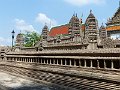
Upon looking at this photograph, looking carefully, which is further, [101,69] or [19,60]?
[19,60]

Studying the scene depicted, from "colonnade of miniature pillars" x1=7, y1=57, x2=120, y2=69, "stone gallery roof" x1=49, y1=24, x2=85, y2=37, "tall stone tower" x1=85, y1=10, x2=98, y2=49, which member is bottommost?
"colonnade of miniature pillars" x1=7, y1=57, x2=120, y2=69

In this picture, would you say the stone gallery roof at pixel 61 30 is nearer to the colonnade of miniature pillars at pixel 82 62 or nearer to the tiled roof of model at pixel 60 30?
the tiled roof of model at pixel 60 30

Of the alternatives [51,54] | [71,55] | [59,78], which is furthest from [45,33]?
[59,78]

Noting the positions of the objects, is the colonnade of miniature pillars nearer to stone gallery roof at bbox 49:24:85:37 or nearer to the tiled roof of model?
stone gallery roof at bbox 49:24:85:37

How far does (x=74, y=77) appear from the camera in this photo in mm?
16188

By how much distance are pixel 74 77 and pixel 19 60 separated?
17.8 meters

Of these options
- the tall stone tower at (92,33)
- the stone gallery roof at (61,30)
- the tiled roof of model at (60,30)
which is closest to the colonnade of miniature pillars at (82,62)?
the tall stone tower at (92,33)

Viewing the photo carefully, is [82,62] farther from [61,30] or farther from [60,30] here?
[60,30]

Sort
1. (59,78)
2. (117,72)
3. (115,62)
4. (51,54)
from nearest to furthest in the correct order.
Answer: (117,72) < (115,62) < (59,78) < (51,54)

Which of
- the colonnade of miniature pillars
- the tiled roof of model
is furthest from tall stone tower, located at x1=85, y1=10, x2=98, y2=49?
the tiled roof of model

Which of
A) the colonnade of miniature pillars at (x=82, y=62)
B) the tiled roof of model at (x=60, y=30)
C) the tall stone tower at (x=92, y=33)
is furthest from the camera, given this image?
the tiled roof of model at (x=60, y=30)

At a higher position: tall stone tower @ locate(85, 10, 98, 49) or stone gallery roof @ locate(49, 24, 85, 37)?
stone gallery roof @ locate(49, 24, 85, 37)

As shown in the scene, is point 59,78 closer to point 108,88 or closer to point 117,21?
point 108,88

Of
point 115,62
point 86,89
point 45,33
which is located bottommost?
point 86,89
